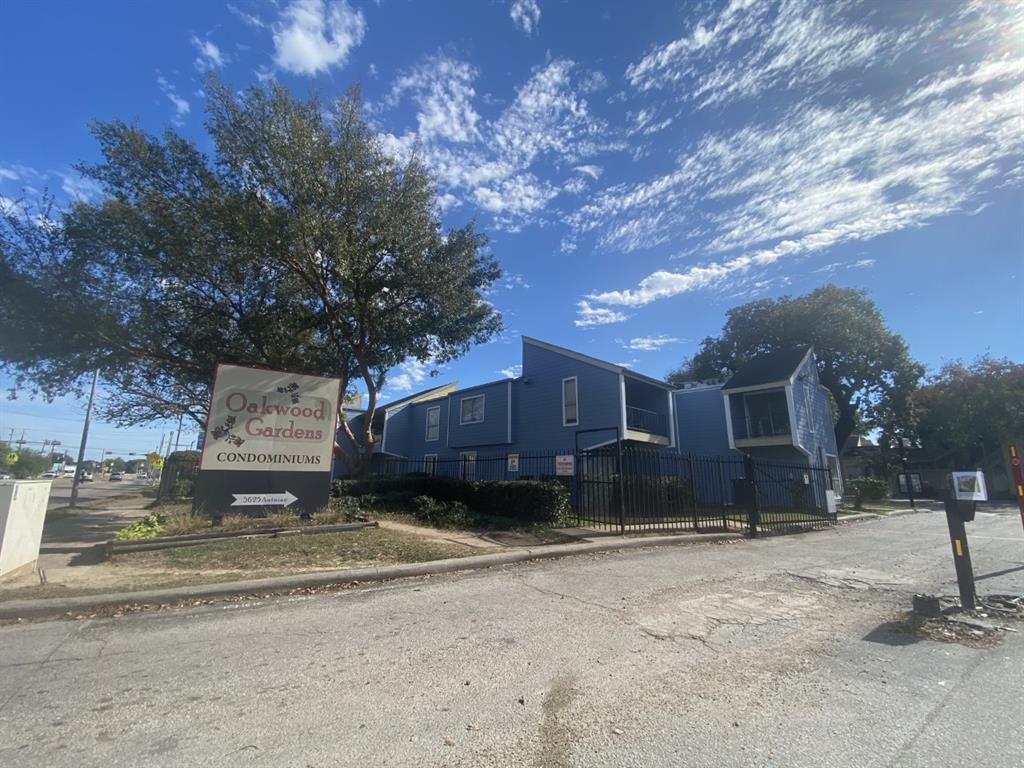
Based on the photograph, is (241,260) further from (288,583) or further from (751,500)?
(751,500)

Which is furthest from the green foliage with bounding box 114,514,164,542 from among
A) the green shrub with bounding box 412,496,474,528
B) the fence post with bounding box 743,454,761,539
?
the fence post with bounding box 743,454,761,539

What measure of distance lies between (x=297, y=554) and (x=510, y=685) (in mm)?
5740

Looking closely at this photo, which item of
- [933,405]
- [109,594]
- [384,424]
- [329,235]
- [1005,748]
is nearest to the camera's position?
[1005,748]

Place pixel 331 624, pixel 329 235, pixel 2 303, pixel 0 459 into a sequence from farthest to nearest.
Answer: pixel 0 459
pixel 329 235
pixel 2 303
pixel 331 624

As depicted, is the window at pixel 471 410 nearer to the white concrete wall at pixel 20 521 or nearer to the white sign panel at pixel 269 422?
the white sign panel at pixel 269 422

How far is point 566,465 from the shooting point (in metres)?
A: 13.3

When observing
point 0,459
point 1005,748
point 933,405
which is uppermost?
point 933,405

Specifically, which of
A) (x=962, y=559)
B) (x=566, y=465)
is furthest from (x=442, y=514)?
(x=962, y=559)

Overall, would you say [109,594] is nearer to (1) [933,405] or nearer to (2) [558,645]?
(2) [558,645]

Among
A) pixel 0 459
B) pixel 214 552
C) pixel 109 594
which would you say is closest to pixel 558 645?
pixel 109 594

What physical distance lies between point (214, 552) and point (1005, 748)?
9458 mm

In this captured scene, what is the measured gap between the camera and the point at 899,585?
7.33 meters

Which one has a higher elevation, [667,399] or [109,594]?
[667,399]

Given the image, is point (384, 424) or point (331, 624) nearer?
point (331, 624)
